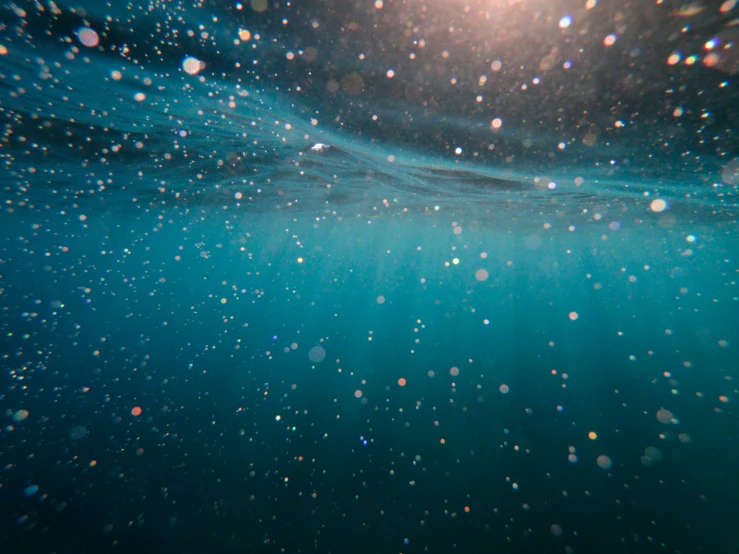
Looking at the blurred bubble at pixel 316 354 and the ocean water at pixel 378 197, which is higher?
the ocean water at pixel 378 197

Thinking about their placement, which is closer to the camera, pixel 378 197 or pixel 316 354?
pixel 378 197

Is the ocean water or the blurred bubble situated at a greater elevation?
the ocean water

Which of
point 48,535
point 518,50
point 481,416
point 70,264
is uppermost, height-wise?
point 518,50

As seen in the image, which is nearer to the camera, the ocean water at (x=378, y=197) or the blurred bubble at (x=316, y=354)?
the ocean water at (x=378, y=197)

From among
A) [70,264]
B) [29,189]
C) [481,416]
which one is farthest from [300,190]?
[70,264]

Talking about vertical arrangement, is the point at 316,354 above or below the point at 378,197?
below

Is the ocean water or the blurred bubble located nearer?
the ocean water

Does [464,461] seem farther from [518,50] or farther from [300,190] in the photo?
[300,190]

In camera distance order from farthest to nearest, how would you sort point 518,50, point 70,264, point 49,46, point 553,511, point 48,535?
point 70,264 → point 553,511 → point 48,535 → point 49,46 → point 518,50
